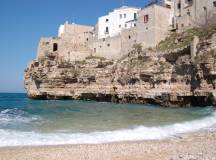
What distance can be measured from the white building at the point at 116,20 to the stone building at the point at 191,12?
13.3 metres

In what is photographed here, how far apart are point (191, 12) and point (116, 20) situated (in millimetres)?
19392

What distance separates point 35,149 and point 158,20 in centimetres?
3782

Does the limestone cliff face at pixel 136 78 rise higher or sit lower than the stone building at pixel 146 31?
lower

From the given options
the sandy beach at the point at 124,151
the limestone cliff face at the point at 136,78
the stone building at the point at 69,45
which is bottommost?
the sandy beach at the point at 124,151

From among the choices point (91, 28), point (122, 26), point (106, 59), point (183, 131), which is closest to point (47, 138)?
point (183, 131)

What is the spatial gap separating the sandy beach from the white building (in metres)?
47.9

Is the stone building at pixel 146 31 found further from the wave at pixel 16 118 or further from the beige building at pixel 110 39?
the wave at pixel 16 118

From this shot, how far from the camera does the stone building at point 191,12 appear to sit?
41300 millimetres

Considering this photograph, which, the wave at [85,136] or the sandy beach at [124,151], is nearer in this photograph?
the sandy beach at [124,151]

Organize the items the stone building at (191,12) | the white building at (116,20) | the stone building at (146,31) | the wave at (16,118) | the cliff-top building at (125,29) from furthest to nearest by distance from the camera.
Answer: the white building at (116,20) → the stone building at (146,31) → the cliff-top building at (125,29) → the stone building at (191,12) → the wave at (16,118)

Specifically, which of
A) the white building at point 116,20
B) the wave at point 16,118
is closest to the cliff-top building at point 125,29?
the white building at point 116,20

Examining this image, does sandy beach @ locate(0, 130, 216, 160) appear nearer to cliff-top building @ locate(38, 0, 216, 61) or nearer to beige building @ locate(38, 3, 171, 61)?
cliff-top building @ locate(38, 0, 216, 61)

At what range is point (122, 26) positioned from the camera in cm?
5950

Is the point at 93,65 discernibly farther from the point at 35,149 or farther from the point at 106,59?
the point at 35,149
